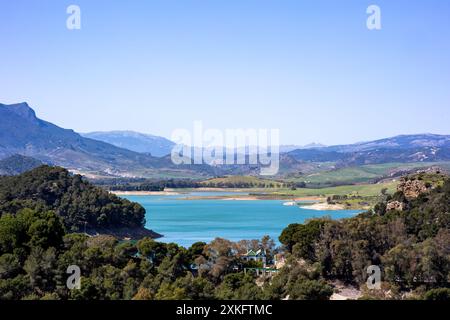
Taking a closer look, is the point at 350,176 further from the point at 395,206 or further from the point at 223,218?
the point at 395,206

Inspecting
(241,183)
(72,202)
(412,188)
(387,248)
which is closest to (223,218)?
(72,202)

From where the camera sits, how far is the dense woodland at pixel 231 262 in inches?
814

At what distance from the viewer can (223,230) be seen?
2164 inches

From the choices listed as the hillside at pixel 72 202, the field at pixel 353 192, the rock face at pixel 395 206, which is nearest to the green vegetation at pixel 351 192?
the field at pixel 353 192

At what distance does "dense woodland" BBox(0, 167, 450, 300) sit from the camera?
20.7m

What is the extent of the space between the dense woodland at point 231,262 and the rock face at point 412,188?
7522 mm

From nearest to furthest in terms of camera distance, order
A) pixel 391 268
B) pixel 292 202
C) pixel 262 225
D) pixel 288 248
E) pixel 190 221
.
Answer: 1. pixel 391 268
2. pixel 288 248
3. pixel 262 225
4. pixel 190 221
5. pixel 292 202

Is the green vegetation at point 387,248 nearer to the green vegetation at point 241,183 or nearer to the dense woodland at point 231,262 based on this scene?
the dense woodland at point 231,262
